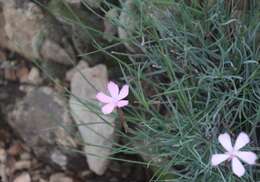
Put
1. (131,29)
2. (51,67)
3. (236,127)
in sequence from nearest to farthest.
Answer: (236,127) → (131,29) → (51,67)

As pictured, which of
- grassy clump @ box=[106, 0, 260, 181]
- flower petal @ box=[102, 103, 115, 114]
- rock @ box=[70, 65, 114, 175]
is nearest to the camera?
flower petal @ box=[102, 103, 115, 114]

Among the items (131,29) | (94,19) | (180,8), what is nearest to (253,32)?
(180,8)

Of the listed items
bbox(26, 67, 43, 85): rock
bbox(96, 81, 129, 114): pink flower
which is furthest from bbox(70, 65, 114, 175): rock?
bbox(96, 81, 129, 114): pink flower

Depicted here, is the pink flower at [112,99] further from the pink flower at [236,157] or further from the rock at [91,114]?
the rock at [91,114]

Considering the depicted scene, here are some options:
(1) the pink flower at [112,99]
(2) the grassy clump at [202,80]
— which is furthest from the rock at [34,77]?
(1) the pink flower at [112,99]

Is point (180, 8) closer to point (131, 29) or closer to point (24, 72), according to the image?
point (131, 29)

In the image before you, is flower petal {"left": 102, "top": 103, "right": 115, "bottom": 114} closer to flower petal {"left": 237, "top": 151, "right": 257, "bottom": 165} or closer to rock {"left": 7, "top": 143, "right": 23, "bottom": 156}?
flower petal {"left": 237, "top": 151, "right": 257, "bottom": 165}

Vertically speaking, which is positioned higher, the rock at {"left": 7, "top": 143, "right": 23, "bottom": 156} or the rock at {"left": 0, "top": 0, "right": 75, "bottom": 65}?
the rock at {"left": 0, "top": 0, "right": 75, "bottom": 65}
